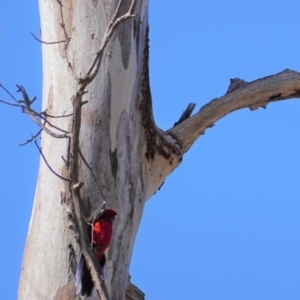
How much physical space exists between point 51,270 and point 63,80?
0.46 metres

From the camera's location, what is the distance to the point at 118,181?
1691 millimetres

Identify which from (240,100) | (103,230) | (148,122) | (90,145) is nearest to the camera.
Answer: (103,230)

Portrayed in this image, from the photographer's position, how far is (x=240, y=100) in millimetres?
2305

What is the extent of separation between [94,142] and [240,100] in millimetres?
808

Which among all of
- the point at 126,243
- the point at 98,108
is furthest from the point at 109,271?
the point at 98,108

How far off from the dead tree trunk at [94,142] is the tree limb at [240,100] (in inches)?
5.8

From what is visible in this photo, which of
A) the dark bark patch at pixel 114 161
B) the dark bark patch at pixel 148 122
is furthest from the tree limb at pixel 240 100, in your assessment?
the dark bark patch at pixel 114 161

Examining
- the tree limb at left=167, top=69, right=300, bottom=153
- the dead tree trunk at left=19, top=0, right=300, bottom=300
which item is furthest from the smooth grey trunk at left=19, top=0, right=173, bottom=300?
the tree limb at left=167, top=69, right=300, bottom=153

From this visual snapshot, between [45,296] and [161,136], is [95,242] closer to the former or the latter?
[45,296]

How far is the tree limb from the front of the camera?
2150mm

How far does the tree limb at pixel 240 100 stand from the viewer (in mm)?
2150

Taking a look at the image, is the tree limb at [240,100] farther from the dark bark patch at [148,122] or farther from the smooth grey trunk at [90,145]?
the smooth grey trunk at [90,145]

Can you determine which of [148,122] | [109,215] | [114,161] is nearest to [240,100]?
[148,122]

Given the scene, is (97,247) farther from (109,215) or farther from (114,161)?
(114,161)
